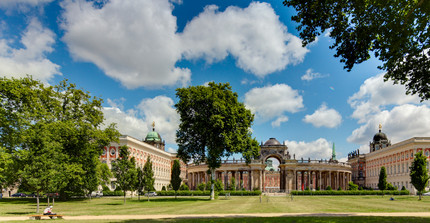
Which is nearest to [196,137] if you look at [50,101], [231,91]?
[231,91]

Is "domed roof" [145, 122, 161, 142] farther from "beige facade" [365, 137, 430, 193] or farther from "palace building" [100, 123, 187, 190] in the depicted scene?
"beige facade" [365, 137, 430, 193]

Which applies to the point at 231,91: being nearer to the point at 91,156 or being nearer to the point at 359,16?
the point at 91,156

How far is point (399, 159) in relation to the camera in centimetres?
9244

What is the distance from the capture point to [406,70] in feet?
72.9

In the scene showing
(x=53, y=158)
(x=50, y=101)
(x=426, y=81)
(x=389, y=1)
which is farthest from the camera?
(x=50, y=101)

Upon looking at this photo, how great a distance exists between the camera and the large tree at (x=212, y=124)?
157ft

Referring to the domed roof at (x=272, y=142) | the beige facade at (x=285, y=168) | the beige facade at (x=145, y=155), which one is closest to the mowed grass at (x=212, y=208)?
the beige facade at (x=145, y=155)

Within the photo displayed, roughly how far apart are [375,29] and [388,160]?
305ft

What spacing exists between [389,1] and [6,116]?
4000 centimetres

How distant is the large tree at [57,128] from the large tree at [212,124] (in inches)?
484

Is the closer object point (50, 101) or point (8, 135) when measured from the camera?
point (8, 135)

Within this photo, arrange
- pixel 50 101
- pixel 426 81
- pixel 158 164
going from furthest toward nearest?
pixel 158 164
pixel 50 101
pixel 426 81

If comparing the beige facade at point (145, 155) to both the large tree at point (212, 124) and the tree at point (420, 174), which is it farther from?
the tree at point (420, 174)

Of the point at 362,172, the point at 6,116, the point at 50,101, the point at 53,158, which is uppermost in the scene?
the point at 50,101
